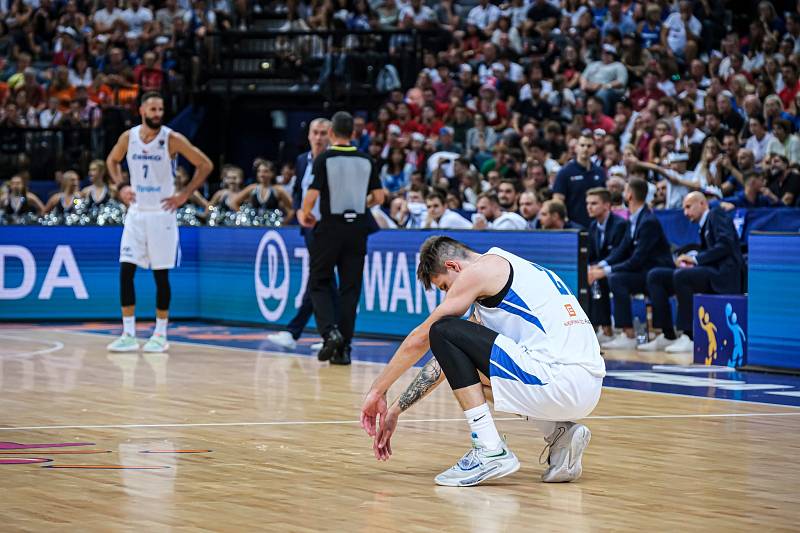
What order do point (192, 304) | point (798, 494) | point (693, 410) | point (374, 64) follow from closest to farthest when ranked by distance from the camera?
point (798, 494) → point (693, 410) → point (192, 304) → point (374, 64)

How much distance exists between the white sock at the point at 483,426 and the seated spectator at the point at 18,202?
594 inches

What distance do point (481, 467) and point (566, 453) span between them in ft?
1.33

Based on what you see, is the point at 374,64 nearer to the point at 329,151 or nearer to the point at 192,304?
the point at 192,304

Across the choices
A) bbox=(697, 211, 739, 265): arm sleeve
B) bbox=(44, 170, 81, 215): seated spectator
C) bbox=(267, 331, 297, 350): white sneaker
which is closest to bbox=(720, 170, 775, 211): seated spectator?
bbox=(697, 211, 739, 265): arm sleeve

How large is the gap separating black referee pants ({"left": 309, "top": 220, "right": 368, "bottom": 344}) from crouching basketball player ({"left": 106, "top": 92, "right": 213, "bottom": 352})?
1697mm

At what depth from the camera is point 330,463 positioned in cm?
708

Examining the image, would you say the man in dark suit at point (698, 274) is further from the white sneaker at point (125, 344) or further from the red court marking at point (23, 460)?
the red court marking at point (23, 460)

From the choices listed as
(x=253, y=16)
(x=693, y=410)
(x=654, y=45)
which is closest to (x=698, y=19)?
(x=654, y=45)

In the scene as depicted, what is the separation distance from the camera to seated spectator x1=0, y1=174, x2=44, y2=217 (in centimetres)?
2039

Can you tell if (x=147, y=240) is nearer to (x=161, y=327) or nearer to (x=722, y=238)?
(x=161, y=327)

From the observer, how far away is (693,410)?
9453 millimetres

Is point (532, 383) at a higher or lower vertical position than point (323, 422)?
higher

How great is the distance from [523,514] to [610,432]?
266 cm

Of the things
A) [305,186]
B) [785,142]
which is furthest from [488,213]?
[785,142]
